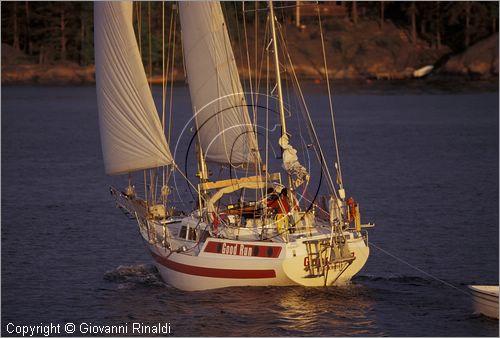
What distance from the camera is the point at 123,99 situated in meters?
39.6

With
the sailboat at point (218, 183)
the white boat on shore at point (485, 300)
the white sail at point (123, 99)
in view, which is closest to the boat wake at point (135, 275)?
the sailboat at point (218, 183)

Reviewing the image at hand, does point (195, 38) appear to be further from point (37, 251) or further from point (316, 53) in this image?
point (316, 53)

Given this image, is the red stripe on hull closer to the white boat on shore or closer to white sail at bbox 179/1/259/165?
white sail at bbox 179/1/259/165

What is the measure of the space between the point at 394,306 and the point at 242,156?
7.22 m

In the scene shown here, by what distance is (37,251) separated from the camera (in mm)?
45719

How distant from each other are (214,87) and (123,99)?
2932 millimetres

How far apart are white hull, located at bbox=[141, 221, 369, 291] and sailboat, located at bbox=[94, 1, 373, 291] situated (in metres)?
0.03

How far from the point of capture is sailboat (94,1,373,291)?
36219 millimetres

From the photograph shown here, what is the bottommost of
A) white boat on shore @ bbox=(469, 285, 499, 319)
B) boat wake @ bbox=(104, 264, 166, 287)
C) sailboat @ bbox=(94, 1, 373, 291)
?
boat wake @ bbox=(104, 264, 166, 287)

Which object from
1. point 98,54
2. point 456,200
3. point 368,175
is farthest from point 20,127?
point 98,54

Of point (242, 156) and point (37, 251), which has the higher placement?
point (242, 156)

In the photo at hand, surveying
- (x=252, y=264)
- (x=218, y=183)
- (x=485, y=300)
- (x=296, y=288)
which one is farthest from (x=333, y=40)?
(x=485, y=300)

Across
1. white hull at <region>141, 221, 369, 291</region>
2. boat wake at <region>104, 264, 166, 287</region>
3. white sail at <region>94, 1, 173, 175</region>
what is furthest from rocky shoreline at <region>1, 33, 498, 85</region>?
white hull at <region>141, 221, 369, 291</region>

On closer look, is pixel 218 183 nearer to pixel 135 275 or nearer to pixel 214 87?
pixel 214 87
